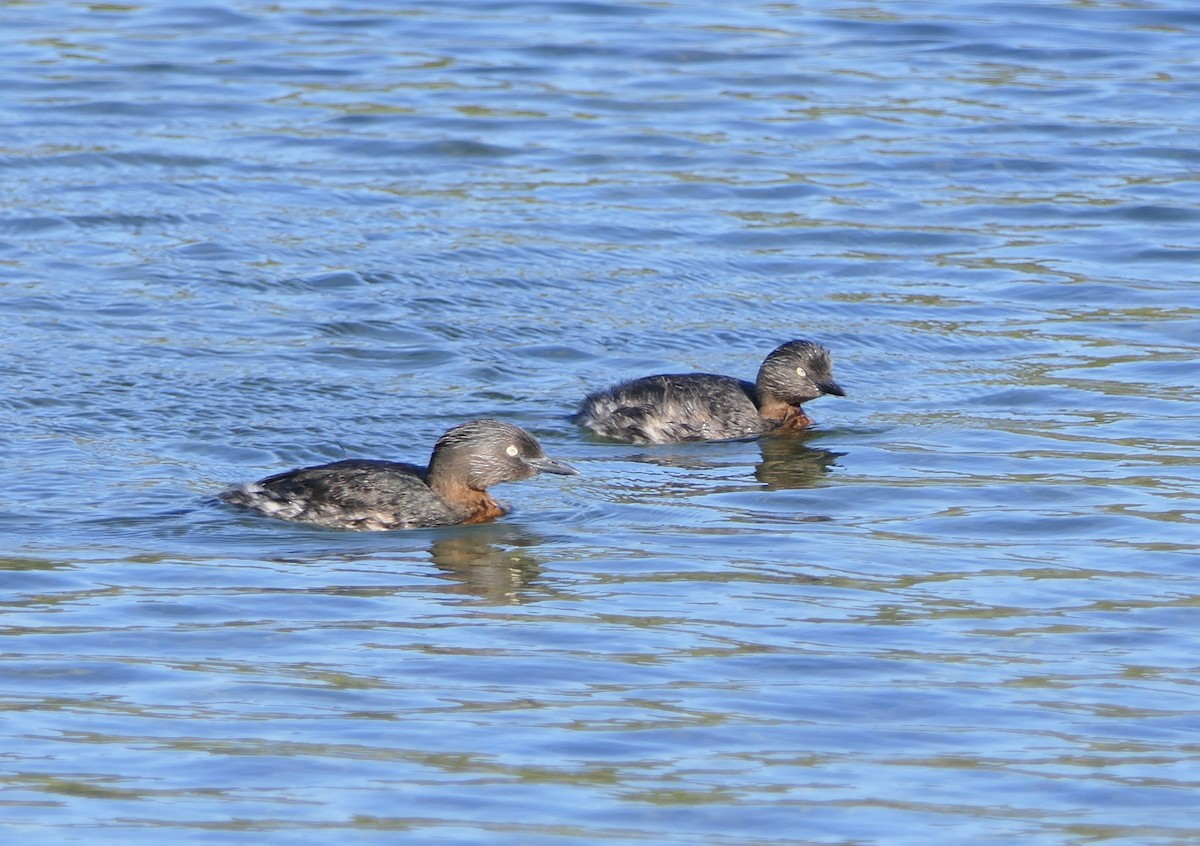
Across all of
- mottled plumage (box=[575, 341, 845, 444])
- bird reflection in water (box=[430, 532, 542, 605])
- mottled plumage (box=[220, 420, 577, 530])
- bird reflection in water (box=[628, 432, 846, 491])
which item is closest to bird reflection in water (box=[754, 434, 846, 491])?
bird reflection in water (box=[628, 432, 846, 491])

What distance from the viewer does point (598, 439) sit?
44.4 ft

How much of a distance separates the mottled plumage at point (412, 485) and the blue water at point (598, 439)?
0.49ft

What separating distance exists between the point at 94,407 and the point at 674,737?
20.8ft

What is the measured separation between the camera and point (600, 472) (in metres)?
13.0

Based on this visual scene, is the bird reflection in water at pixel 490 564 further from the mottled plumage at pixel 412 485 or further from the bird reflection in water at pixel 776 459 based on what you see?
the bird reflection in water at pixel 776 459

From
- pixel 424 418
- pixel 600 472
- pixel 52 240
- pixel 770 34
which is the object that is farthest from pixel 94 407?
pixel 770 34

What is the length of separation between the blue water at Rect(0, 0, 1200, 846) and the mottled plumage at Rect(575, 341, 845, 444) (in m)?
0.15

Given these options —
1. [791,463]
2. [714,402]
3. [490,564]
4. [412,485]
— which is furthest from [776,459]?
[490,564]


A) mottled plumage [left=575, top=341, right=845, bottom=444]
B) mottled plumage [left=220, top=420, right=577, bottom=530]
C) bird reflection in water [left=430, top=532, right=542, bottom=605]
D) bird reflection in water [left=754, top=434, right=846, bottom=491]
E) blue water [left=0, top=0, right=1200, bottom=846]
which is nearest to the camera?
blue water [left=0, top=0, right=1200, bottom=846]

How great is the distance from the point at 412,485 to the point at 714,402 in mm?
2674

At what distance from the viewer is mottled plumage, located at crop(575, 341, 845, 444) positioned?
44.3 ft

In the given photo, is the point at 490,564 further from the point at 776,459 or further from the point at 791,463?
the point at 776,459

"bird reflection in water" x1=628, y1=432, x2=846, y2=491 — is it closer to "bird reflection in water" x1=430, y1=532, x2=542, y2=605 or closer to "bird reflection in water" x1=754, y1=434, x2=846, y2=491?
"bird reflection in water" x1=754, y1=434, x2=846, y2=491

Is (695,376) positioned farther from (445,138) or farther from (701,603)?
(445,138)
